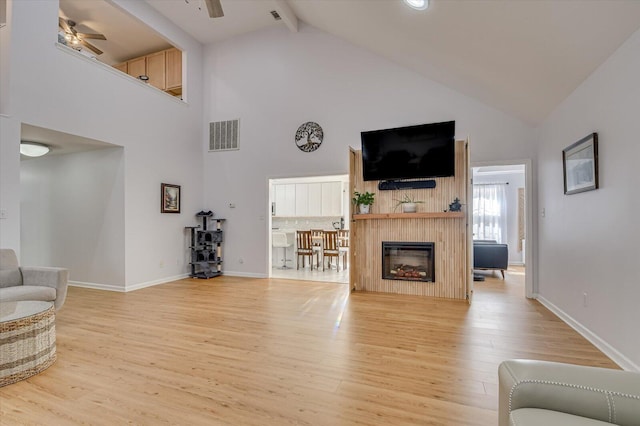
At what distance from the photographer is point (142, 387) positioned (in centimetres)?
203

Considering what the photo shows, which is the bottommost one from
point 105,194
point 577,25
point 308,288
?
point 308,288

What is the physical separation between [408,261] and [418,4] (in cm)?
333

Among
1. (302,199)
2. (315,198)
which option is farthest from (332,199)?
(302,199)

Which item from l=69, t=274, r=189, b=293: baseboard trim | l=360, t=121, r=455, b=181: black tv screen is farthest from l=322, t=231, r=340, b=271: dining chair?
l=69, t=274, r=189, b=293: baseboard trim

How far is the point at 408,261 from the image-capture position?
4.75 m

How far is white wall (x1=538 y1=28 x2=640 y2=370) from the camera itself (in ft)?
7.16

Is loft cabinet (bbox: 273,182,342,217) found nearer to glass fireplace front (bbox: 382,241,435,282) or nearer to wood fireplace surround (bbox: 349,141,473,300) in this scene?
wood fireplace surround (bbox: 349,141,473,300)

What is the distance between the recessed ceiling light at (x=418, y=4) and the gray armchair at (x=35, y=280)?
4.48m

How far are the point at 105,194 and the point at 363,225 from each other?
429cm

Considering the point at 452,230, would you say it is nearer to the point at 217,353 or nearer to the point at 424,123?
the point at 424,123

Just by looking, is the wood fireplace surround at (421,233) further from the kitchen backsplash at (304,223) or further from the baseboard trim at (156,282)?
the baseboard trim at (156,282)

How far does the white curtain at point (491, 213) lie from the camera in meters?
8.40

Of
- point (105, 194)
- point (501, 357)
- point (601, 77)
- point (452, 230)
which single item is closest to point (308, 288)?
point (452, 230)

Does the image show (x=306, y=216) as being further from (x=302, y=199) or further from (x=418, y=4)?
(x=418, y=4)
